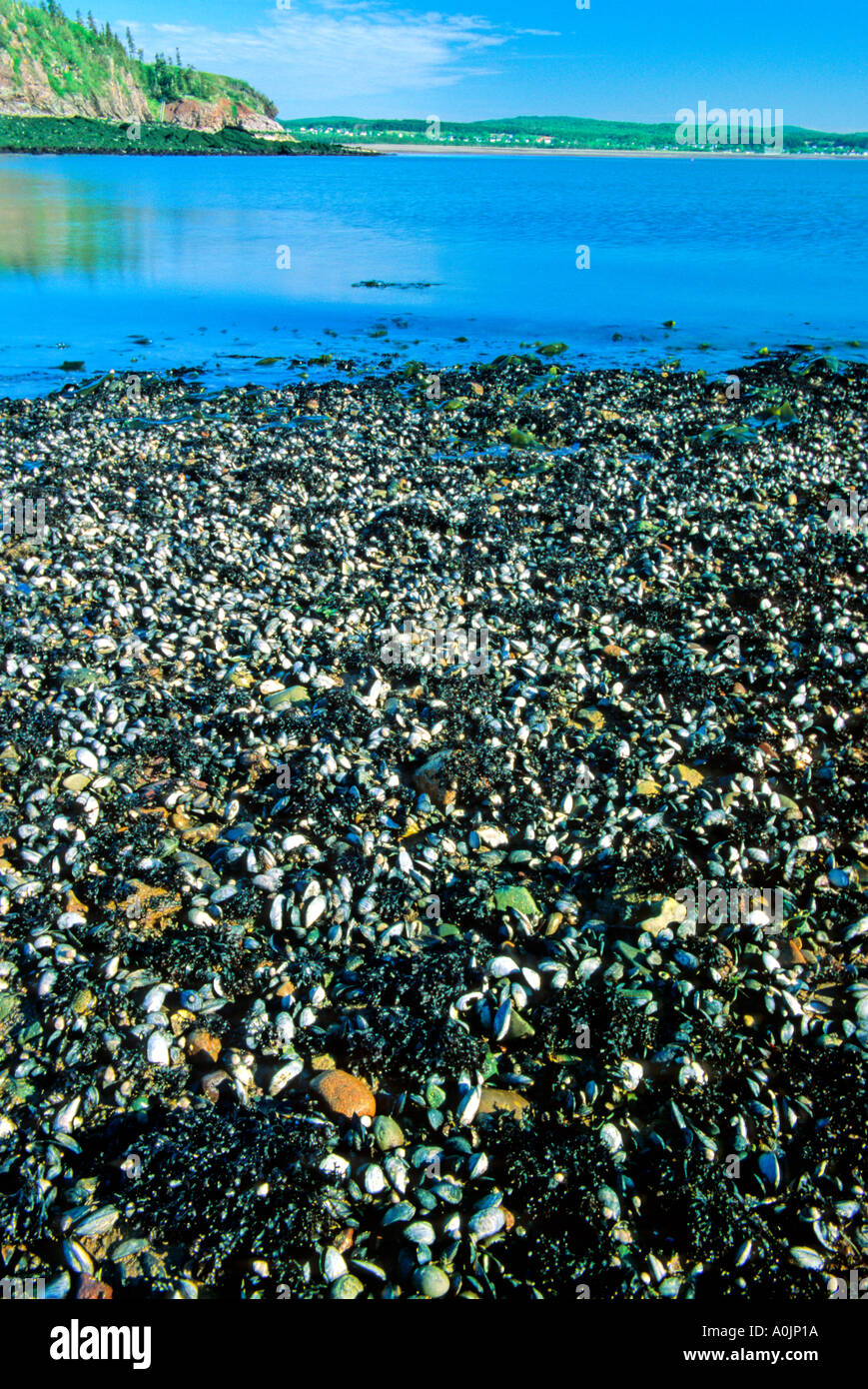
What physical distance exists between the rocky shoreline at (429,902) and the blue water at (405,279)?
468 inches

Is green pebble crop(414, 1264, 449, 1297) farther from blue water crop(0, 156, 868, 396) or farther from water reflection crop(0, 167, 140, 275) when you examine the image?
water reflection crop(0, 167, 140, 275)

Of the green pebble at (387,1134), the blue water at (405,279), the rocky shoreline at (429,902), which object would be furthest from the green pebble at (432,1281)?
the blue water at (405,279)

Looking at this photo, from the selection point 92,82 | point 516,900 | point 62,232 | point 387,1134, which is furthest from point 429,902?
point 92,82

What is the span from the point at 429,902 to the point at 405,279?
31.1 meters

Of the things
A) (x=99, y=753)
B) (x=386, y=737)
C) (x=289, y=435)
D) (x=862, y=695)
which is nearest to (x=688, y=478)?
(x=862, y=695)

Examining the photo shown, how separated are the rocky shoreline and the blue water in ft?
39.0

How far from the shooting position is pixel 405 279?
1188 inches

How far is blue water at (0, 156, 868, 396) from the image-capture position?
68.9ft

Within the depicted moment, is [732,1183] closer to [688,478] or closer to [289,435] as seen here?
[688,478]

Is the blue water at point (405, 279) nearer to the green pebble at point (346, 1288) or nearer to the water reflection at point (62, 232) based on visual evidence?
the water reflection at point (62, 232)

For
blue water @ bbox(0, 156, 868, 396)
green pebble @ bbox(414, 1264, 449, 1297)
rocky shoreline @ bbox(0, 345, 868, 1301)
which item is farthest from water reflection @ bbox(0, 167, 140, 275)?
green pebble @ bbox(414, 1264, 449, 1297)

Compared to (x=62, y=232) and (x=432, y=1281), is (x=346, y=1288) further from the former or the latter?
(x=62, y=232)

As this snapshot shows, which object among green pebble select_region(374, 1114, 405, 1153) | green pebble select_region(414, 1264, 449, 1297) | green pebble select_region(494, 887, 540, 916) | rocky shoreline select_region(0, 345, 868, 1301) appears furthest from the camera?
green pebble select_region(494, 887, 540, 916)

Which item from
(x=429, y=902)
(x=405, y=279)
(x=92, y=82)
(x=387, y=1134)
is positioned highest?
(x=92, y=82)
